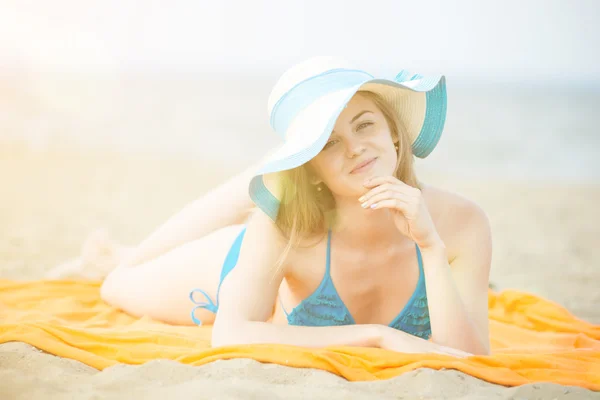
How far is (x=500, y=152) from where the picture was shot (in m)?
7.79

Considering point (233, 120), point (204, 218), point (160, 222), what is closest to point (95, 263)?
point (204, 218)

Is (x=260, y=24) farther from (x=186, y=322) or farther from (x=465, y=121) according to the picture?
(x=186, y=322)

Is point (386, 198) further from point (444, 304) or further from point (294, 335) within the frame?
point (294, 335)

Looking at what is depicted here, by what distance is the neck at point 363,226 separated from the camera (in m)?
1.89

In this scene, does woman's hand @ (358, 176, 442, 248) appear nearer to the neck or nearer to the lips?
the lips

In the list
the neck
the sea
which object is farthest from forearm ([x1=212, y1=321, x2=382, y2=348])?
the sea

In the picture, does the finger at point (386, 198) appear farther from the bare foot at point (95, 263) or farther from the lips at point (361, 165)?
the bare foot at point (95, 263)

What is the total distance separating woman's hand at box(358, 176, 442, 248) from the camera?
1.67 meters

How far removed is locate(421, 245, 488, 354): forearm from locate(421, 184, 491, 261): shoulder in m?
0.18

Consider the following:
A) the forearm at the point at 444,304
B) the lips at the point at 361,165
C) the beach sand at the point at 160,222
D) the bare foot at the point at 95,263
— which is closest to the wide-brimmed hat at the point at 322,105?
the lips at the point at 361,165

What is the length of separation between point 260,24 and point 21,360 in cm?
804

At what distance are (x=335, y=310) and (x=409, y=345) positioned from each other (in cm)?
27

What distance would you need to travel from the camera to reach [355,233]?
1917 millimetres

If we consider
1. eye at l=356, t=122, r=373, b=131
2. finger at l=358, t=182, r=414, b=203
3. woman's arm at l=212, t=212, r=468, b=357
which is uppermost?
eye at l=356, t=122, r=373, b=131
